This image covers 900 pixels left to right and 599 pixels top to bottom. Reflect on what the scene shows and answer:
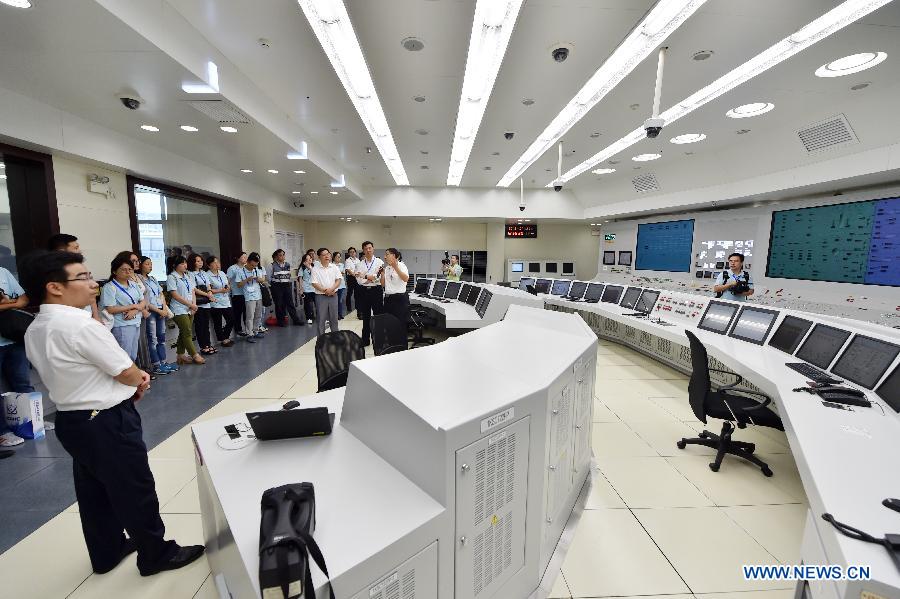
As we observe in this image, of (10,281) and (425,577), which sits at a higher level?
(10,281)

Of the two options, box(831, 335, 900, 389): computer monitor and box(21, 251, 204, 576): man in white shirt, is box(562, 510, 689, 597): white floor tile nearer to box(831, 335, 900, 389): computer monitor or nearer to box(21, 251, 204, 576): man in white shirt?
box(831, 335, 900, 389): computer monitor

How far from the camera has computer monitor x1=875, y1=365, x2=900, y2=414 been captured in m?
2.12

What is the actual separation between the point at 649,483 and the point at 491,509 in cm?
188

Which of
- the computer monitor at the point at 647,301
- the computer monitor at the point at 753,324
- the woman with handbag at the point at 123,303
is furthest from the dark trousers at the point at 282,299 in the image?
the computer monitor at the point at 753,324

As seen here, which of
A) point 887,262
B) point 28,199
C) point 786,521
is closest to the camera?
point 786,521

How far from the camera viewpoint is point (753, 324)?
3.64m

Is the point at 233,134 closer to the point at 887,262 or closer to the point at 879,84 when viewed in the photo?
the point at 879,84

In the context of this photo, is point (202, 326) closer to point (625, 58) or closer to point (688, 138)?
point (625, 58)

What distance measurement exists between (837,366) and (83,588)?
15.5ft

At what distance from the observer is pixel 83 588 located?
1.72 meters

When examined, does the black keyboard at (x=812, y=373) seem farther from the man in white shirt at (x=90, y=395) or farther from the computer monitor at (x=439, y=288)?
the computer monitor at (x=439, y=288)

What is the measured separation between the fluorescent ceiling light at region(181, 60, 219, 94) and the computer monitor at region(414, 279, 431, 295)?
4964 mm

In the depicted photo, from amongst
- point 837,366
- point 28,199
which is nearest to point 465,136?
point 837,366

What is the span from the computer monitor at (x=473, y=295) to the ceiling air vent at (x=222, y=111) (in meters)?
3.95
